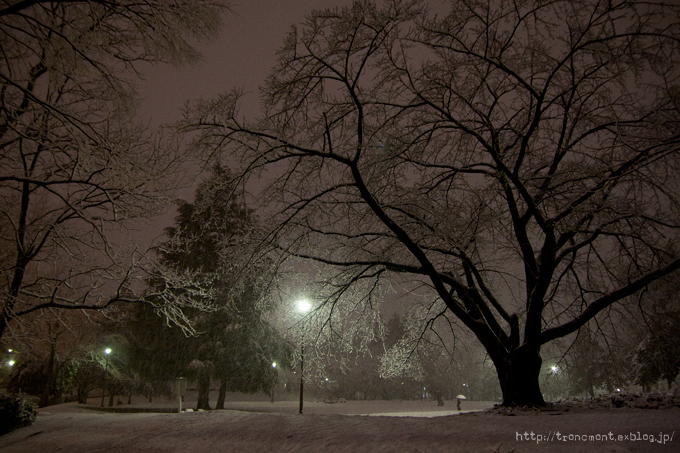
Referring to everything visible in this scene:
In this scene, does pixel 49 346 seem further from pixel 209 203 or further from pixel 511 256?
pixel 511 256

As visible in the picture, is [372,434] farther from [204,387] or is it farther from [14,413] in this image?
[204,387]

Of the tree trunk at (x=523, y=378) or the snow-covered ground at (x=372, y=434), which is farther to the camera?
the tree trunk at (x=523, y=378)

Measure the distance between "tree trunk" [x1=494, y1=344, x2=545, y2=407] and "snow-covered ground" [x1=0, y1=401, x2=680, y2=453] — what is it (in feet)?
2.16

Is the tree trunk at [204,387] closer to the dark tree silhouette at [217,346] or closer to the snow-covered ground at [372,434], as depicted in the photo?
the dark tree silhouette at [217,346]

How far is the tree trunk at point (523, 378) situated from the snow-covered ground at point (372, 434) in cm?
66

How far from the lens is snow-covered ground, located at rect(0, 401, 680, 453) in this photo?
3.79 metres

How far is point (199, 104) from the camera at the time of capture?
240 inches

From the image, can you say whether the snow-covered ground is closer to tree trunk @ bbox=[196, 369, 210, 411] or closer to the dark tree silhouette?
the dark tree silhouette

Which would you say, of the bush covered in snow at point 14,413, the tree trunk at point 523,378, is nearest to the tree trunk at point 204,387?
the bush covered in snow at point 14,413

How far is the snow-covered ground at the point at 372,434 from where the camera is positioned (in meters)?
3.79

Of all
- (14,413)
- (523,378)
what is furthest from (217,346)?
(523,378)

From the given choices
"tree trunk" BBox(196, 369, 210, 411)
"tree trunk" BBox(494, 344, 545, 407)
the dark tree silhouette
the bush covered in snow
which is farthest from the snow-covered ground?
"tree trunk" BBox(196, 369, 210, 411)

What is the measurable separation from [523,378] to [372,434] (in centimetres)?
427

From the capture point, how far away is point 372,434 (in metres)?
4.54
